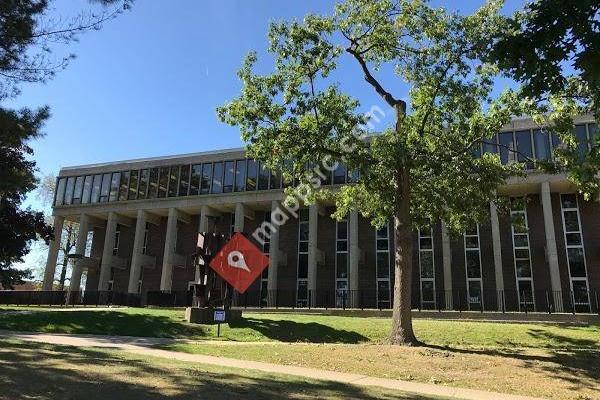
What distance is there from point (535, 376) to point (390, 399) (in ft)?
14.4

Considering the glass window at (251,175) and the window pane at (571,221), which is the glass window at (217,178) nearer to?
the glass window at (251,175)

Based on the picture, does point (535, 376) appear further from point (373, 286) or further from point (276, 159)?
point (373, 286)

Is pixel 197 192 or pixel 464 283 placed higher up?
pixel 197 192

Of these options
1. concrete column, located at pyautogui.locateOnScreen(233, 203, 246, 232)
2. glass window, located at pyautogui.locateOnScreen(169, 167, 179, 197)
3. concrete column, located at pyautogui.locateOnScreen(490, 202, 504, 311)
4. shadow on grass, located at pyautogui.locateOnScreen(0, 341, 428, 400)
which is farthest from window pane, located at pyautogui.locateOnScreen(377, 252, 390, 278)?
shadow on grass, located at pyautogui.locateOnScreen(0, 341, 428, 400)

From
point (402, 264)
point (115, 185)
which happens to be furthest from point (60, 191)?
point (402, 264)

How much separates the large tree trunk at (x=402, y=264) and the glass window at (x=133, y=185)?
27.1 meters

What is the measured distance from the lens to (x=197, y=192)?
122 ft

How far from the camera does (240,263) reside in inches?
781

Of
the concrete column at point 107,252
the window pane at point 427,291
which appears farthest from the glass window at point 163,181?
the window pane at point 427,291

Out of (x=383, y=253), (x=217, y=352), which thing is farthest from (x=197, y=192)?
(x=217, y=352)

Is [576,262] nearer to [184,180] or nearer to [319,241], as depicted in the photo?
[319,241]

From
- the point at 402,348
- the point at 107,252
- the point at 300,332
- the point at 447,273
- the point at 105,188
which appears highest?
the point at 105,188

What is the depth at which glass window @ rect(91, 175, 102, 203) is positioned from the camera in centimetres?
4055

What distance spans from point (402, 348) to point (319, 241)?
21.2 metres
